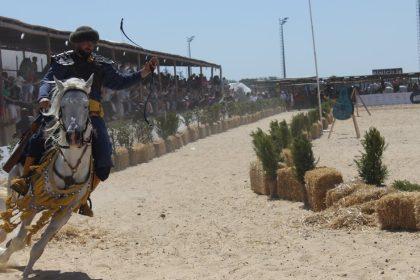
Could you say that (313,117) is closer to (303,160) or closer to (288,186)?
(288,186)

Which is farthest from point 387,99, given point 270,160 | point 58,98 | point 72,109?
point 72,109

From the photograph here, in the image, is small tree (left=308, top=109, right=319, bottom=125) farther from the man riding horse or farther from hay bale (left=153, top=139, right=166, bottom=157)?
the man riding horse

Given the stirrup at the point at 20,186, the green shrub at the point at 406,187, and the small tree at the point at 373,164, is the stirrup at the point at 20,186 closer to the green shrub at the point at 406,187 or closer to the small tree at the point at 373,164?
the green shrub at the point at 406,187

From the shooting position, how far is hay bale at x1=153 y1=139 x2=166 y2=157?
788 inches

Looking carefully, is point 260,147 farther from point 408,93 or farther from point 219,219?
→ point 408,93

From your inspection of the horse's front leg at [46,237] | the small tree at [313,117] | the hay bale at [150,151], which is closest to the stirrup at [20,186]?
the horse's front leg at [46,237]

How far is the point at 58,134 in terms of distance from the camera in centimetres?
586

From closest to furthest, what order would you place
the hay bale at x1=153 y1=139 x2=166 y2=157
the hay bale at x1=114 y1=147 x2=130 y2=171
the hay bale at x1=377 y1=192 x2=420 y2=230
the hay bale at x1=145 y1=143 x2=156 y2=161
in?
1. the hay bale at x1=377 y1=192 x2=420 y2=230
2. the hay bale at x1=114 y1=147 x2=130 y2=171
3. the hay bale at x1=145 y1=143 x2=156 y2=161
4. the hay bale at x1=153 y1=139 x2=166 y2=157

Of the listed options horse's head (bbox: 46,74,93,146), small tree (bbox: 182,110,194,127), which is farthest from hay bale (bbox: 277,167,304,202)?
small tree (bbox: 182,110,194,127)

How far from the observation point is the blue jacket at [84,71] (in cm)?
647

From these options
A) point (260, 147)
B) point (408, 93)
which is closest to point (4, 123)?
point (260, 147)

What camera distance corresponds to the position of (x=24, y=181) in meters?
6.36

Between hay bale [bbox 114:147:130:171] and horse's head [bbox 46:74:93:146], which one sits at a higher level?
horse's head [bbox 46:74:93:146]

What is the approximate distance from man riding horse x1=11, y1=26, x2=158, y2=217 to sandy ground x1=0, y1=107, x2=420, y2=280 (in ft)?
3.74
